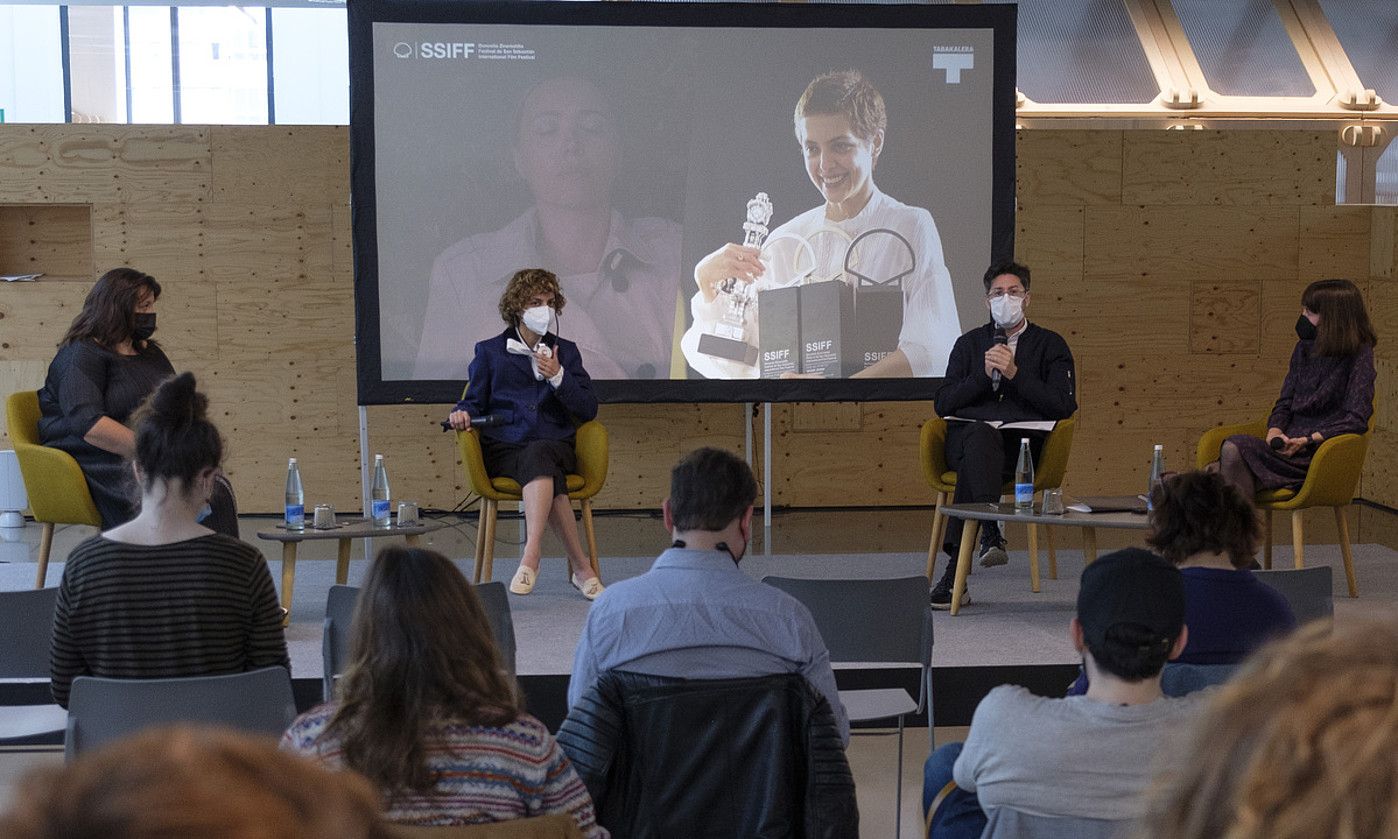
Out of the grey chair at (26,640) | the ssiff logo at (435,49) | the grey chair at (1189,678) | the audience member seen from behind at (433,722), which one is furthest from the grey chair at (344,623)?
the ssiff logo at (435,49)

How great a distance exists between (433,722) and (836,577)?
391 cm

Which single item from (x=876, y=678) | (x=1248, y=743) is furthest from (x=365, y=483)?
(x=1248, y=743)

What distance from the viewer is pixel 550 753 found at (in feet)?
6.00

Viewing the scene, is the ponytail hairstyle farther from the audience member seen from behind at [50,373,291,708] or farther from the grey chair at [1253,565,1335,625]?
the grey chair at [1253,565,1335,625]

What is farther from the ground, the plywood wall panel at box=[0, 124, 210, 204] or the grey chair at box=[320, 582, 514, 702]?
the plywood wall panel at box=[0, 124, 210, 204]

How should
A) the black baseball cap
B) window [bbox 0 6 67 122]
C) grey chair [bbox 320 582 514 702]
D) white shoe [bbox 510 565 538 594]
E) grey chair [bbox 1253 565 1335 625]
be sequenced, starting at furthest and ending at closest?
window [bbox 0 6 67 122] < white shoe [bbox 510 565 538 594] < grey chair [bbox 1253 565 1335 625] < grey chair [bbox 320 582 514 702] < the black baseball cap

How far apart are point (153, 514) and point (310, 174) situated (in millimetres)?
4664

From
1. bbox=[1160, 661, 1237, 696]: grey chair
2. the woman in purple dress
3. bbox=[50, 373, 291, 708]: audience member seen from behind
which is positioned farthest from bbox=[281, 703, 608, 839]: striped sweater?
the woman in purple dress

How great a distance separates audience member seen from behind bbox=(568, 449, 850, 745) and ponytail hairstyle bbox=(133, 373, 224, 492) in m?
0.99

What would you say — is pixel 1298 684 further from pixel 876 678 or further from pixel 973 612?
pixel 973 612

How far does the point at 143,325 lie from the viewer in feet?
15.7

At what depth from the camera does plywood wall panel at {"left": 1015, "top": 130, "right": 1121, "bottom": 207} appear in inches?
291

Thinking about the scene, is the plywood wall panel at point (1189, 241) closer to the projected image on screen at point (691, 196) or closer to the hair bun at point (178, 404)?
the projected image on screen at point (691, 196)

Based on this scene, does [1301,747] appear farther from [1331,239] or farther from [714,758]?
[1331,239]
